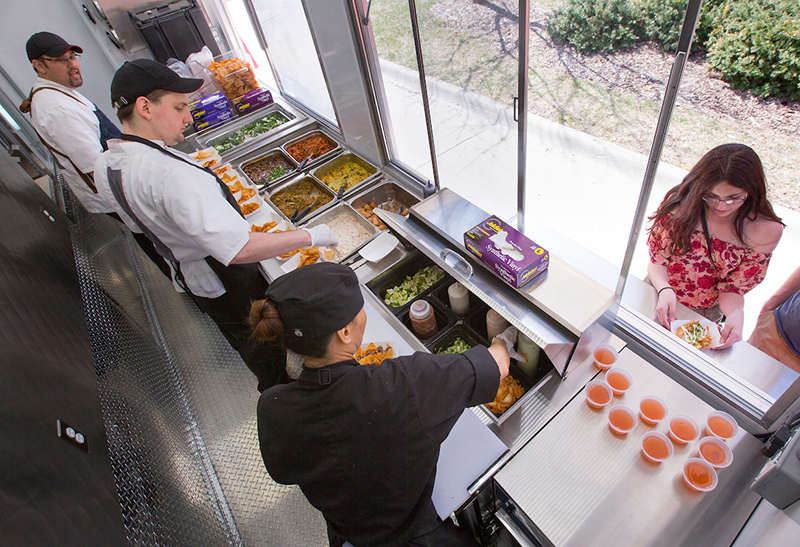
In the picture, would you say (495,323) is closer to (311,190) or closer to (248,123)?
(311,190)

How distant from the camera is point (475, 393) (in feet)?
4.33

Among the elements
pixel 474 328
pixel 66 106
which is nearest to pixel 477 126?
pixel 474 328

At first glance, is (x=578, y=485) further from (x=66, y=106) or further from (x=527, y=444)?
(x=66, y=106)

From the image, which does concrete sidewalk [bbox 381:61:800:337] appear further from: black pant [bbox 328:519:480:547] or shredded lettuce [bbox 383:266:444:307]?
black pant [bbox 328:519:480:547]

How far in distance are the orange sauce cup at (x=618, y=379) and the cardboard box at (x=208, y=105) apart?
412 cm

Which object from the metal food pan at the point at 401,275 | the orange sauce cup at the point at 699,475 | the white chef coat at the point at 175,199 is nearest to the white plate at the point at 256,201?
the white chef coat at the point at 175,199

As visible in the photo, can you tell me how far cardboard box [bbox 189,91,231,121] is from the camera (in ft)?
12.6

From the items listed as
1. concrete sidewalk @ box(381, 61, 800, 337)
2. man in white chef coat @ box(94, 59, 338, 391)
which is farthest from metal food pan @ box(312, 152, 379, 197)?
man in white chef coat @ box(94, 59, 338, 391)

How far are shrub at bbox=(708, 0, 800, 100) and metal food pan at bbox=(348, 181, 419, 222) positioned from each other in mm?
Result: 1875

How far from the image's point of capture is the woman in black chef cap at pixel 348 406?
3.95 ft

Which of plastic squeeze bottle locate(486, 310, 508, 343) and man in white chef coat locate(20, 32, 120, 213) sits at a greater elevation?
man in white chef coat locate(20, 32, 120, 213)

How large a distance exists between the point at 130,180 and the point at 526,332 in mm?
1944

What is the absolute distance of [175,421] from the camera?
8.57ft

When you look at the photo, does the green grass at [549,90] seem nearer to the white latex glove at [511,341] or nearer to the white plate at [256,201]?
the white latex glove at [511,341]
